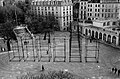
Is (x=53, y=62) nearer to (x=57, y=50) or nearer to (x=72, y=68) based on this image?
(x=72, y=68)

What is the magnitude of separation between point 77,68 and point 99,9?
45574 mm

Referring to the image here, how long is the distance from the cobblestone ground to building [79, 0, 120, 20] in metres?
35.0

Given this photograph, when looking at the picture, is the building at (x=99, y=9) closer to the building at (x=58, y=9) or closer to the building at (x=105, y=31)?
the building at (x=58, y=9)

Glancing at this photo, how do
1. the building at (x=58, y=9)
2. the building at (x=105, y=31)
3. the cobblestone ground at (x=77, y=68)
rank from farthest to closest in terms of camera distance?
the building at (x=58, y=9) < the building at (x=105, y=31) < the cobblestone ground at (x=77, y=68)

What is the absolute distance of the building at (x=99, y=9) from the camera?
71450mm

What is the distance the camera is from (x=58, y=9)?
237ft

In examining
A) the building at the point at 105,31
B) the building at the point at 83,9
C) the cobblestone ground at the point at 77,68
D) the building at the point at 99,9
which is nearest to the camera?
the cobblestone ground at the point at 77,68

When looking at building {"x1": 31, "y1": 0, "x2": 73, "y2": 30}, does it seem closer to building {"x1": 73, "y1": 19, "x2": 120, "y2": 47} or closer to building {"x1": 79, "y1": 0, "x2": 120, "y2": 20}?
building {"x1": 79, "y1": 0, "x2": 120, "y2": 20}

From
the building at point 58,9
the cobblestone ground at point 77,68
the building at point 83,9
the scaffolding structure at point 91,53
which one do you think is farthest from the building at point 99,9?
the cobblestone ground at point 77,68

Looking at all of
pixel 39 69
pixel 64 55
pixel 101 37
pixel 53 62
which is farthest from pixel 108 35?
pixel 39 69

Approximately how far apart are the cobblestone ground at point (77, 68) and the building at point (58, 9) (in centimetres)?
3531

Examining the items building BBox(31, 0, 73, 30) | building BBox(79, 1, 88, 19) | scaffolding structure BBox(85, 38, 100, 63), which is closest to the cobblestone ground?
scaffolding structure BBox(85, 38, 100, 63)

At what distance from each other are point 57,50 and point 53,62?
8.69 m

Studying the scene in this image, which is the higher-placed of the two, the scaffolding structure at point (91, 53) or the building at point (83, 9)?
the building at point (83, 9)
